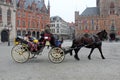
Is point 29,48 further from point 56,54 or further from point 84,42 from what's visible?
point 84,42

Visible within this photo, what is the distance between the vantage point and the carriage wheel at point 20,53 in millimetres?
11311

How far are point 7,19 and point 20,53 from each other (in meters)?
37.4

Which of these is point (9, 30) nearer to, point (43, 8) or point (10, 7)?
point (10, 7)

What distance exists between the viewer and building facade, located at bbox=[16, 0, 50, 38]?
54.6 m

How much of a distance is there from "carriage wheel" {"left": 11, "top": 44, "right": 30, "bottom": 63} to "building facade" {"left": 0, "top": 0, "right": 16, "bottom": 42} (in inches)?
1346

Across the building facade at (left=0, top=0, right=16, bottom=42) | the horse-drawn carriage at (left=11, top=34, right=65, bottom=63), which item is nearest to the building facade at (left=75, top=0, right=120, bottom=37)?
the building facade at (left=0, top=0, right=16, bottom=42)

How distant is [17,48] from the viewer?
11438mm

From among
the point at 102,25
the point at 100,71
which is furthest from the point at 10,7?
the point at 100,71

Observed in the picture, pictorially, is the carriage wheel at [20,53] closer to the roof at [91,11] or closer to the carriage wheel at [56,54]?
the carriage wheel at [56,54]

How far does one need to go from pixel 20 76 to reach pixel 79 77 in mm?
1864

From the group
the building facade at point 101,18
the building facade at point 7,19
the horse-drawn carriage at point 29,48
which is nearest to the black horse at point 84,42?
the horse-drawn carriage at point 29,48

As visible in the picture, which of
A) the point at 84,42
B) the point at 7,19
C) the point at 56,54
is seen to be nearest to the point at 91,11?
the point at 7,19

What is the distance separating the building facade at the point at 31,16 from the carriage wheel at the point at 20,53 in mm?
42288

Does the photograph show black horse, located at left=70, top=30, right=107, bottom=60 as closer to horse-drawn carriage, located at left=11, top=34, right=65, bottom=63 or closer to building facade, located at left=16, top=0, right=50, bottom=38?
horse-drawn carriage, located at left=11, top=34, right=65, bottom=63
